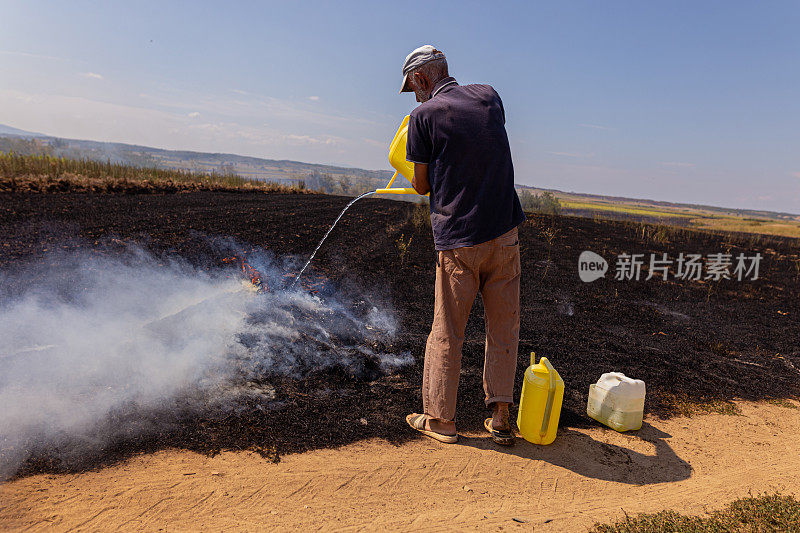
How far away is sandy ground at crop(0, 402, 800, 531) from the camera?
6.48ft

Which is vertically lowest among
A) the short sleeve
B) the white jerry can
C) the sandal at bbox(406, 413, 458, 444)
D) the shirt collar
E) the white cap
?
the sandal at bbox(406, 413, 458, 444)

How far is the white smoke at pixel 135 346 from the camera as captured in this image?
2.52 metres

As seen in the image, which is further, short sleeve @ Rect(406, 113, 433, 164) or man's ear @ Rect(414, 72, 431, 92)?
man's ear @ Rect(414, 72, 431, 92)

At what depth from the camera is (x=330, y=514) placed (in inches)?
81.1

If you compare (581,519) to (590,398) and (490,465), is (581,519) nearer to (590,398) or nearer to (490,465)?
(490,465)

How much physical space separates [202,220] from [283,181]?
1199 cm

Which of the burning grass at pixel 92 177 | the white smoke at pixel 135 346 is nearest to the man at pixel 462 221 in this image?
the white smoke at pixel 135 346
